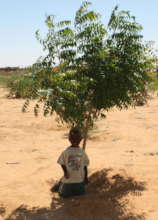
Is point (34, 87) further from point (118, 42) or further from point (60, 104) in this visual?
point (118, 42)

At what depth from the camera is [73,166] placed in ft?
16.6

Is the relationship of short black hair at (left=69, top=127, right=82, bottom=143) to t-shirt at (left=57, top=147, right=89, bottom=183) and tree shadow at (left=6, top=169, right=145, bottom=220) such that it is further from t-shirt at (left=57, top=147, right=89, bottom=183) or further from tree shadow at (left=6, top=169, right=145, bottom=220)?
tree shadow at (left=6, top=169, right=145, bottom=220)

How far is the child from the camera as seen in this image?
5020mm

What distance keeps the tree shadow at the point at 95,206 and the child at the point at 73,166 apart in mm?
127

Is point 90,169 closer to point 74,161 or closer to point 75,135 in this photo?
point 74,161

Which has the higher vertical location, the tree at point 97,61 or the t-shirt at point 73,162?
the tree at point 97,61

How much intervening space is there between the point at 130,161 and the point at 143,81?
7.46 feet

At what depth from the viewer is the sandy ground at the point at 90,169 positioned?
475 cm

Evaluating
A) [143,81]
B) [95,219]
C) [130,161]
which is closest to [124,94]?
[143,81]

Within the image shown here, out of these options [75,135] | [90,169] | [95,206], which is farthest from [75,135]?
[90,169]

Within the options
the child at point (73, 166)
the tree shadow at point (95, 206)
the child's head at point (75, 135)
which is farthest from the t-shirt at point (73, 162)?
the tree shadow at point (95, 206)

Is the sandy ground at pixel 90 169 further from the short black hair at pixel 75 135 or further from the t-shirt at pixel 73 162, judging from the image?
the short black hair at pixel 75 135

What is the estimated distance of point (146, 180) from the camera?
5656 millimetres

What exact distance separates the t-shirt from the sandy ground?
309 mm
